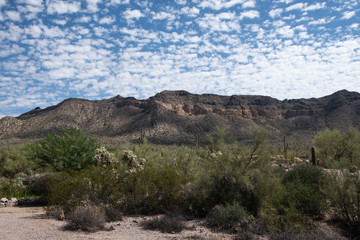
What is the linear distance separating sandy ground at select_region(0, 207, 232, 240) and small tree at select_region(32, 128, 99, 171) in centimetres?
556

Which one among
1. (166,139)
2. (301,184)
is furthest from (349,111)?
(301,184)

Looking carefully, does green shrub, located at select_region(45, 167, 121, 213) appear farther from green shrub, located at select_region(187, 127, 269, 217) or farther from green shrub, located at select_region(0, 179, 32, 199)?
green shrub, located at select_region(0, 179, 32, 199)

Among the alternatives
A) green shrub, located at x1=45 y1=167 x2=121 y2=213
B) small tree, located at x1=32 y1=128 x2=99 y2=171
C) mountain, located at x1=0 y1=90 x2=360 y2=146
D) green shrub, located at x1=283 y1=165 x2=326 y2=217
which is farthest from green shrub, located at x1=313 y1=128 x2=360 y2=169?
mountain, located at x1=0 y1=90 x2=360 y2=146

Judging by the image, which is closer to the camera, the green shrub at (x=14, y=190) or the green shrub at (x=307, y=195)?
the green shrub at (x=307, y=195)

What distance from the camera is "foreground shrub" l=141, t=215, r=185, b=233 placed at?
10.1 meters

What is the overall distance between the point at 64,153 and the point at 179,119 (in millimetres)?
62328

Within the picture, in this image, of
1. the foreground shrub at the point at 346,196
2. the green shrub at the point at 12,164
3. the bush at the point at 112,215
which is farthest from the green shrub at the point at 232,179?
the green shrub at the point at 12,164

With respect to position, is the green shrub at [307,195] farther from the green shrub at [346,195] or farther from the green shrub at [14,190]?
the green shrub at [14,190]

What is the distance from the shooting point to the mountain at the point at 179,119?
219 feet

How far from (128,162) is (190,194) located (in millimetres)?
4413

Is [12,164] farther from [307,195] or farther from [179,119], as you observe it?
[179,119]

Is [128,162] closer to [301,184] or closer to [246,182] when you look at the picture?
[246,182]

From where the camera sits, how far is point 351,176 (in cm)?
1032

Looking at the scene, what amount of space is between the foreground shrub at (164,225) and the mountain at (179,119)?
47.3 meters
